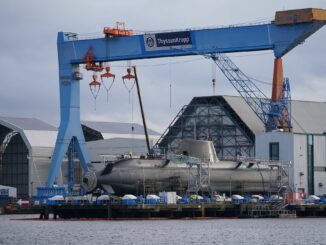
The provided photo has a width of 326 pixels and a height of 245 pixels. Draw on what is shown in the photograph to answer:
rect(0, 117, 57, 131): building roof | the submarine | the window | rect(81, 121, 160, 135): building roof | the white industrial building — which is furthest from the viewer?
rect(81, 121, 160, 135): building roof

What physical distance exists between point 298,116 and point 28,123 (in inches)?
1345

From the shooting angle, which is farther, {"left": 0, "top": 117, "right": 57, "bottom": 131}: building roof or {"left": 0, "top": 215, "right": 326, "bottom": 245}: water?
{"left": 0, "top": 117, "right": 57, "bottom": 131}: building roof

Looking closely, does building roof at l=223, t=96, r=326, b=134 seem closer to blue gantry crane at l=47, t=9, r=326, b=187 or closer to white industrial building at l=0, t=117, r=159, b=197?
blue gantry crane at l=47, t=9, r=326, b=187

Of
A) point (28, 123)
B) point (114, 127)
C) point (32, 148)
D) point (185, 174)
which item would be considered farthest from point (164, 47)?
point (114, 127)

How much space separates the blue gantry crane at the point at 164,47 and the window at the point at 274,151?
403cm

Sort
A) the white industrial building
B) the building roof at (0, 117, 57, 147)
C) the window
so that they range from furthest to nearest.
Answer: the white industrial building, the building roof at (0, 117, 57, 147), the window

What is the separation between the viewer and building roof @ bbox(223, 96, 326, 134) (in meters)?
138

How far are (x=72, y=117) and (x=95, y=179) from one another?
1328cm

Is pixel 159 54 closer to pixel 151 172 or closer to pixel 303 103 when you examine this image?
pixel 151 172

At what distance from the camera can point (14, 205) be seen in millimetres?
133250

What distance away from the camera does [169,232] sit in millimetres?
86938

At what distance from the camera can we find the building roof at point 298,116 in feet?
452

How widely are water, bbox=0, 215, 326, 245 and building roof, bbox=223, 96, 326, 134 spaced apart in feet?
114

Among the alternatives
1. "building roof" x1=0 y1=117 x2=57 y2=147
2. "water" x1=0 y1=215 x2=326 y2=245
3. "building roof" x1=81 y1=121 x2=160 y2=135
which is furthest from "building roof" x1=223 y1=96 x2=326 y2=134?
"water" x1=0 y1=215 x2=326 y2=245
